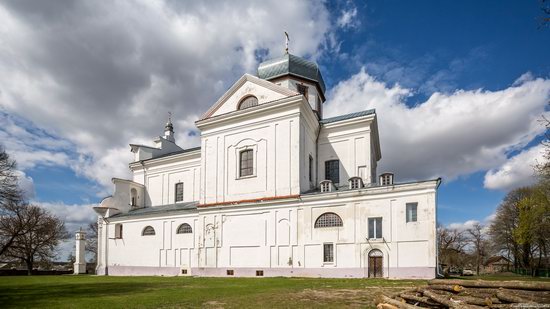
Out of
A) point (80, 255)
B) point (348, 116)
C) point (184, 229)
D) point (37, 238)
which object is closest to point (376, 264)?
point (348, 116)

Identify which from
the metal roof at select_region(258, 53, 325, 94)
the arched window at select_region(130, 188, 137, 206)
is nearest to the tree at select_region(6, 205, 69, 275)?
the arched window at select_region(130, 188, 137, 206)

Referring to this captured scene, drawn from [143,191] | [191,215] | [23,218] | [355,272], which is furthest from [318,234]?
[23,218]

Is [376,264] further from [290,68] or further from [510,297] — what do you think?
[290,68]

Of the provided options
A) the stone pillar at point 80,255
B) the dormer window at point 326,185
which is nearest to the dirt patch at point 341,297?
the dormer window at point 326,185

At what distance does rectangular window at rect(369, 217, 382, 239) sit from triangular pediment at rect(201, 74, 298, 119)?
10478 millimetres

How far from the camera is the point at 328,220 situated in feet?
79.2

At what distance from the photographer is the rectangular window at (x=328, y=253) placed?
2358 centimetres

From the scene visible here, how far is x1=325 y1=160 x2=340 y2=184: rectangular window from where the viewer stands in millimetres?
28844

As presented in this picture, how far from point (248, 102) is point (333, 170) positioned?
826 cm

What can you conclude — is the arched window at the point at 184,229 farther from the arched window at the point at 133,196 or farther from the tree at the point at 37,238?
Answer: the tree at the point at 37,238

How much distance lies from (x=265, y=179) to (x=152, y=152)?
1832cm

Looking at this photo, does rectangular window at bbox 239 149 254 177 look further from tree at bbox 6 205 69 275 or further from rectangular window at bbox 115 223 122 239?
tree at bbox 6 205 69 275

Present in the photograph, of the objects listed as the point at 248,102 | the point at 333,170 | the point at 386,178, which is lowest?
the point at 386,178

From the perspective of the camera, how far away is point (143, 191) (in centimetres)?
3847
